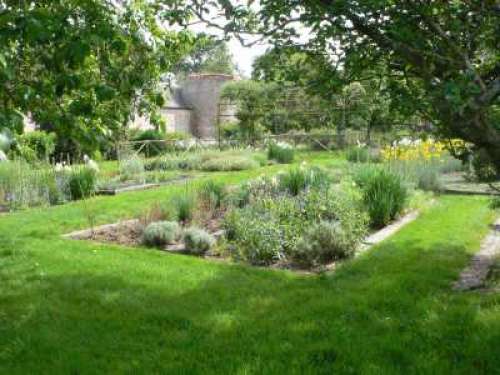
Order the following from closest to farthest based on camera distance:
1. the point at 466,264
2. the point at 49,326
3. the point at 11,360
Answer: the point at 11,360, the point at 49,326, the point at 466,264

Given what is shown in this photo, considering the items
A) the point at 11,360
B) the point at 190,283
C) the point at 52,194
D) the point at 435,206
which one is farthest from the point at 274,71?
the point at 52,194

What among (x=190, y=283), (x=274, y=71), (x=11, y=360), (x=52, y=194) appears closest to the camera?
(x=11, y=360)

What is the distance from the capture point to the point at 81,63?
10.6 ft

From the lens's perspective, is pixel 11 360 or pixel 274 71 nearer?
pixel 11 360

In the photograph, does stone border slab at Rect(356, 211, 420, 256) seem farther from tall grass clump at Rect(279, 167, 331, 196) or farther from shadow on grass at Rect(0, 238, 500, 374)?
tall grass clump at Rect(279, 167, 331, 196)

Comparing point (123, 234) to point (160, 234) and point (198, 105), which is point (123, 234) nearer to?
point (160, 234)

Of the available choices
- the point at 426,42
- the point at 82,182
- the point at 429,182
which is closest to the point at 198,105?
the point at 82,182

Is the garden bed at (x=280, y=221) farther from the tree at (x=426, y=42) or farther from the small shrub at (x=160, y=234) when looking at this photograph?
the tree at (x=426, y=42)

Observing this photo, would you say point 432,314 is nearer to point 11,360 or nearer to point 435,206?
point 11,360

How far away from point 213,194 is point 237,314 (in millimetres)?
4485

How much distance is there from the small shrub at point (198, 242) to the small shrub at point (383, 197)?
2.49m

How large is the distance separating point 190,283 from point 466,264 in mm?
2796

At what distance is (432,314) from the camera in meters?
4.34

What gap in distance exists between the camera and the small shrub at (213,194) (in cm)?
886
